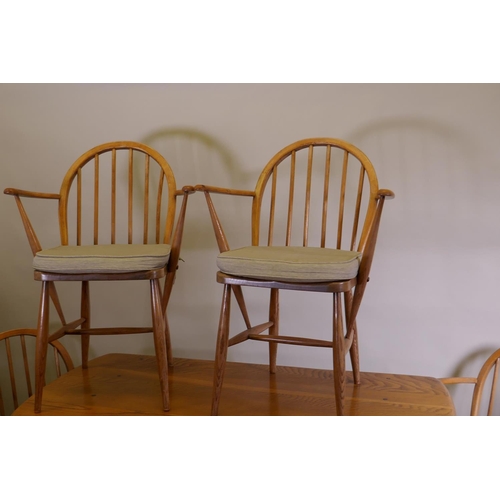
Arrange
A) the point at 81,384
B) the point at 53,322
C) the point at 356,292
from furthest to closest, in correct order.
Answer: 1. the point at 53,322
2. the point at 81,384
3. the point at 356,292

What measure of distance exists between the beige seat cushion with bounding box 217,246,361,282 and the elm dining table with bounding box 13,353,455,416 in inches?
20.3

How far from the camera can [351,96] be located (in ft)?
7.66

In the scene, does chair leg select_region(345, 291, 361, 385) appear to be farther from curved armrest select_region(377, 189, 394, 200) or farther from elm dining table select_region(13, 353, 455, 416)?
curved armrest select_region(377, 189, 394, 200)

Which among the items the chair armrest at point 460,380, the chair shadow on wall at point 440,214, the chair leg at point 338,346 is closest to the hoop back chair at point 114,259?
the chair leg at point 338,346

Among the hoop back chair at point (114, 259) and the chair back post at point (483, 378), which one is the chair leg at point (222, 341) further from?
the chair back post at point (483, 378)

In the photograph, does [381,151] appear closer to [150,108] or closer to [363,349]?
[363,349]

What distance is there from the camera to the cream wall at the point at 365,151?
2.28 m

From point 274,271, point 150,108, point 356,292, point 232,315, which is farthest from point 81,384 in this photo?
point 150,108

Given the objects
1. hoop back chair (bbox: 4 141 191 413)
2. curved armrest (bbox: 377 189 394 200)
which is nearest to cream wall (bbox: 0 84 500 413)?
hoop back chair (bbox: 4 141 191 413)

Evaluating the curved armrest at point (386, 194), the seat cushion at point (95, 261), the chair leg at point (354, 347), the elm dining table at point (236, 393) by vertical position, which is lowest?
the elm dining table at point (236, 393)

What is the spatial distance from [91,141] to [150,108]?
1.10ft

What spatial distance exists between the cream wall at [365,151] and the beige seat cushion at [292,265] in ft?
2.72

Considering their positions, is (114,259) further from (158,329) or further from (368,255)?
(368,255)

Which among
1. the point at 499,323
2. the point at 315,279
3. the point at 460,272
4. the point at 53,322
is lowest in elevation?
the point at 53,322
